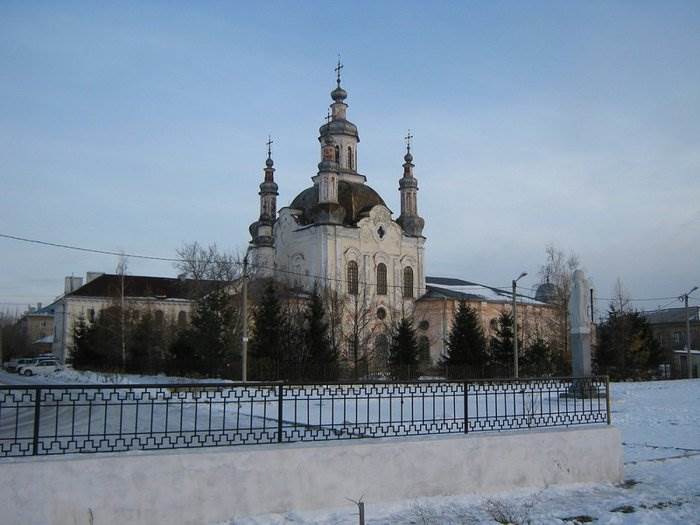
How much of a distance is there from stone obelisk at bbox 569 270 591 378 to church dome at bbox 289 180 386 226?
1136 inches

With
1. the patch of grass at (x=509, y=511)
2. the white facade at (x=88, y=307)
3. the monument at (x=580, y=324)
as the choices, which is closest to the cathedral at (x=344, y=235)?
the white facade at (x=88, y=307)

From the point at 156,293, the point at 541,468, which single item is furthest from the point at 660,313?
the point at 541,468

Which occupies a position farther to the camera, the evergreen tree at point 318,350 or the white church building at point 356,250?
the white church building at point 356,250

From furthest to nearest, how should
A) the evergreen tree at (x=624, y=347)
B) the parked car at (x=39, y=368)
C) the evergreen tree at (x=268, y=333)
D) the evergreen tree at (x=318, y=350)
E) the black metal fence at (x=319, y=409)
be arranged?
the parked car at (x=39, y=368) < the evergreen tree at (x=624, y=347) < the evergreen tree at (x=268, y=333) < the evergreen tree at (x=318, y=350) < the black metal fence at (x=319, y=409)

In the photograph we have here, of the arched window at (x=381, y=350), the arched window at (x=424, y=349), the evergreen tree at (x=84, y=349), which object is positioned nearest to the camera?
the arched window at (x=381, y=350)

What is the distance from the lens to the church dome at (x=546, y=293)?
1699 inches

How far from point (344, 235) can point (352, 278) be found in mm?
2859

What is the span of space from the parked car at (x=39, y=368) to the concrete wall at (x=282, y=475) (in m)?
40.0

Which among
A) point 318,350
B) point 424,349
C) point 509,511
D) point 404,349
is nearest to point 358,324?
point 404,349

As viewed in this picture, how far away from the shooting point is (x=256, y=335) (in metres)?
33.1

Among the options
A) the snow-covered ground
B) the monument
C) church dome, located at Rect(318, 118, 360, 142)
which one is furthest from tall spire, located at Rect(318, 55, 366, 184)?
the snow-covered ground

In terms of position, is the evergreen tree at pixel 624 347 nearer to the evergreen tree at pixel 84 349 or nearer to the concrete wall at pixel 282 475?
the evergreen tree at pixel 84 349

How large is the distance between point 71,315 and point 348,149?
2350cm

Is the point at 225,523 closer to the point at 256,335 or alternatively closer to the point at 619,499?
the point at 619,499
